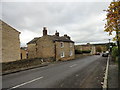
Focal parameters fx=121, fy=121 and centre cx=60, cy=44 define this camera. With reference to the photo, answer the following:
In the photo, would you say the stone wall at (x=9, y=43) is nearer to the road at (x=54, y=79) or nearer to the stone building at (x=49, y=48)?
the stone building at (x=49, y=48)

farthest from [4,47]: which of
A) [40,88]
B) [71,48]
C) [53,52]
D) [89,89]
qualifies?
[71,48]

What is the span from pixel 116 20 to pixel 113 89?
12.5 ft

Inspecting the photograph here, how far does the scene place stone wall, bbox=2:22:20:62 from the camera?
904 inches

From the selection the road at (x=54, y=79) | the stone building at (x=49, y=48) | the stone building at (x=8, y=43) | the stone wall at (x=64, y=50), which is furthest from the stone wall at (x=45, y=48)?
the road at (x=54, y=79)

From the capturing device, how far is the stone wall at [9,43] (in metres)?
23.0

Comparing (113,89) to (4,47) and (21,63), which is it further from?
(4,47)

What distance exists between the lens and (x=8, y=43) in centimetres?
2433

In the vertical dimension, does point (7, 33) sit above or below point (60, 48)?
above

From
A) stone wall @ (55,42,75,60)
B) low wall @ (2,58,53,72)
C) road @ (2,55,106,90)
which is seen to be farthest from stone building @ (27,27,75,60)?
road @ (2,55,106,90)

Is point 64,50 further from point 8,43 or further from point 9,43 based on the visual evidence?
point 8,43

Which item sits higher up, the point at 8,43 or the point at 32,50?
the point at 8,43

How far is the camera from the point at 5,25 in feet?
80.1

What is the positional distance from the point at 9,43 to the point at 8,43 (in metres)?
0.32

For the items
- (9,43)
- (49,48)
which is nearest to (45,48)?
(49,48)
